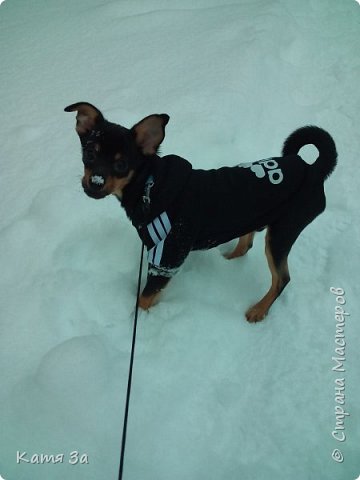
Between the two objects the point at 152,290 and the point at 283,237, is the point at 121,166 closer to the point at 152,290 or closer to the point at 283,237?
the point at 152,290

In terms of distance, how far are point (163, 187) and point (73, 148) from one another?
1781 mm

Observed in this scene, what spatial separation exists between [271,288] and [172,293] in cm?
73

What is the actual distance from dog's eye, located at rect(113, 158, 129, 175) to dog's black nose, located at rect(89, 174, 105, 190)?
0.09 meters

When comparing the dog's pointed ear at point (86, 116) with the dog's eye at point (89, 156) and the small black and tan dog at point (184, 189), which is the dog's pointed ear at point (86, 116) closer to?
the small black and tan dog at point (184, 189)

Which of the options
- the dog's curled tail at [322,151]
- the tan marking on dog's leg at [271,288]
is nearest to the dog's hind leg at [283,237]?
the tan marking on dog's leg at [271,288]

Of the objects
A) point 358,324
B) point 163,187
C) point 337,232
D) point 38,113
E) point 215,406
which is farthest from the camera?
point 38,113

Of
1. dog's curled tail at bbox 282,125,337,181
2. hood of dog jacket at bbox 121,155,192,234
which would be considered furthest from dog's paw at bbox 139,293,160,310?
dog's curled tail at bbox 282,125,337,181

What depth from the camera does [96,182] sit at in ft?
6.72

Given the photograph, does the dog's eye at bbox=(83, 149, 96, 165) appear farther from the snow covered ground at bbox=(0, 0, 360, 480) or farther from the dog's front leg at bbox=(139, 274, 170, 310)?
the snow covered ground at bbox=(0, 0, 360, 480)

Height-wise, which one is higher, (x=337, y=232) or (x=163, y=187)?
(x=163, y=187)

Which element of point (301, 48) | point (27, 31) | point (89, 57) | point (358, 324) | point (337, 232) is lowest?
point (358, 324)

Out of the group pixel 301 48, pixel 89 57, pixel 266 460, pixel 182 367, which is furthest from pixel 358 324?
pixel 89 57

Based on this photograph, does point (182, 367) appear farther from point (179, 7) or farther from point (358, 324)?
point (179, 7)

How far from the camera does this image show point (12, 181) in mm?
3301
